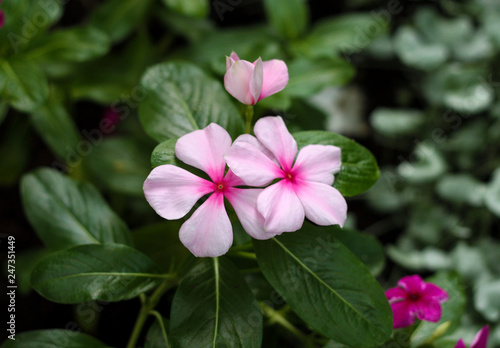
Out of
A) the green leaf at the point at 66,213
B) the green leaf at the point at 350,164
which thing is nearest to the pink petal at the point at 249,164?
the green leaf at the point at 350,164

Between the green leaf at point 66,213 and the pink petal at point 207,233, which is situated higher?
the pink petal at point 207,233

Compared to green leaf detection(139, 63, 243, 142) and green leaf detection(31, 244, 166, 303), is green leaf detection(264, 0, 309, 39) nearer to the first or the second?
green leaf detection(139, 63, 243, 142)

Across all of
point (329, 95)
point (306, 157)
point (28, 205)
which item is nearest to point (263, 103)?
point (306, 157)

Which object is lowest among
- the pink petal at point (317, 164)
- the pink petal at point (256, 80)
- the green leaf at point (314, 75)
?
the green leaf at point (314, 75)

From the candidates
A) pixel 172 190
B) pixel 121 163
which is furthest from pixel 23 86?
pixel 172 190

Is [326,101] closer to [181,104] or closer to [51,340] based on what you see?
[181,104]

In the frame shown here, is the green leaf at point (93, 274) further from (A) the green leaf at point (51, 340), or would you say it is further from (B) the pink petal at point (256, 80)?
(B) the pink petal at point (256, 80)

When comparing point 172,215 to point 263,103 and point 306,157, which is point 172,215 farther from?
point 263,103
